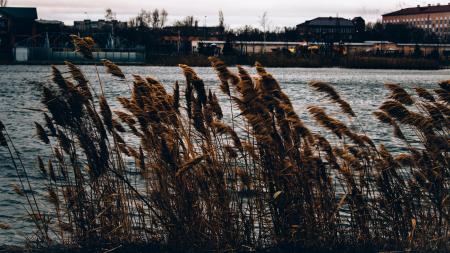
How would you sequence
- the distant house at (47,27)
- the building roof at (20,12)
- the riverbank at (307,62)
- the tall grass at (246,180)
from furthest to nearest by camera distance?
the distant house at (47,27) → the building roof at (20,12) → the riverbank at (307,62) → the tall grass at (246,180)

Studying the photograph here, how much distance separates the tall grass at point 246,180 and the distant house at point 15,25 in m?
112

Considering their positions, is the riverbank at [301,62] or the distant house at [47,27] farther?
the distant house at [47,27]

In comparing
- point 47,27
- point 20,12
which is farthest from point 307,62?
point 20,12

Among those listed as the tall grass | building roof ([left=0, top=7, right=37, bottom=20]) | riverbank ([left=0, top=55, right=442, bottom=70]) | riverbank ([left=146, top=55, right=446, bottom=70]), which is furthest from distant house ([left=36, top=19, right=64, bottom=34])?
the tall grass

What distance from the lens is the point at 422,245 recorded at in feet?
32.6

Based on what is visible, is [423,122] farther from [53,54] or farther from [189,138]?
[53,54]

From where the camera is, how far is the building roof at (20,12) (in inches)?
4646

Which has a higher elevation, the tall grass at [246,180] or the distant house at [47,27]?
the distant house at [47,27]

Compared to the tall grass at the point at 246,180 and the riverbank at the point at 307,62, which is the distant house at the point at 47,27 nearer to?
the riverbank at the point at 307,62

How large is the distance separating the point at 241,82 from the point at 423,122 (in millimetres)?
2600

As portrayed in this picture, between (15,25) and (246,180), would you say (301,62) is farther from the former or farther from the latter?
(246,180)

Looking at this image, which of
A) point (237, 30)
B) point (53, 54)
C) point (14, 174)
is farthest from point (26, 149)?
point (237, 30)

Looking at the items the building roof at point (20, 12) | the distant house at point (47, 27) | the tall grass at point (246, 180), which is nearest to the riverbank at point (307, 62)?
the distant house at point (47, 27)

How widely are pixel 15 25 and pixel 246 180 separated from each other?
11620 cm
